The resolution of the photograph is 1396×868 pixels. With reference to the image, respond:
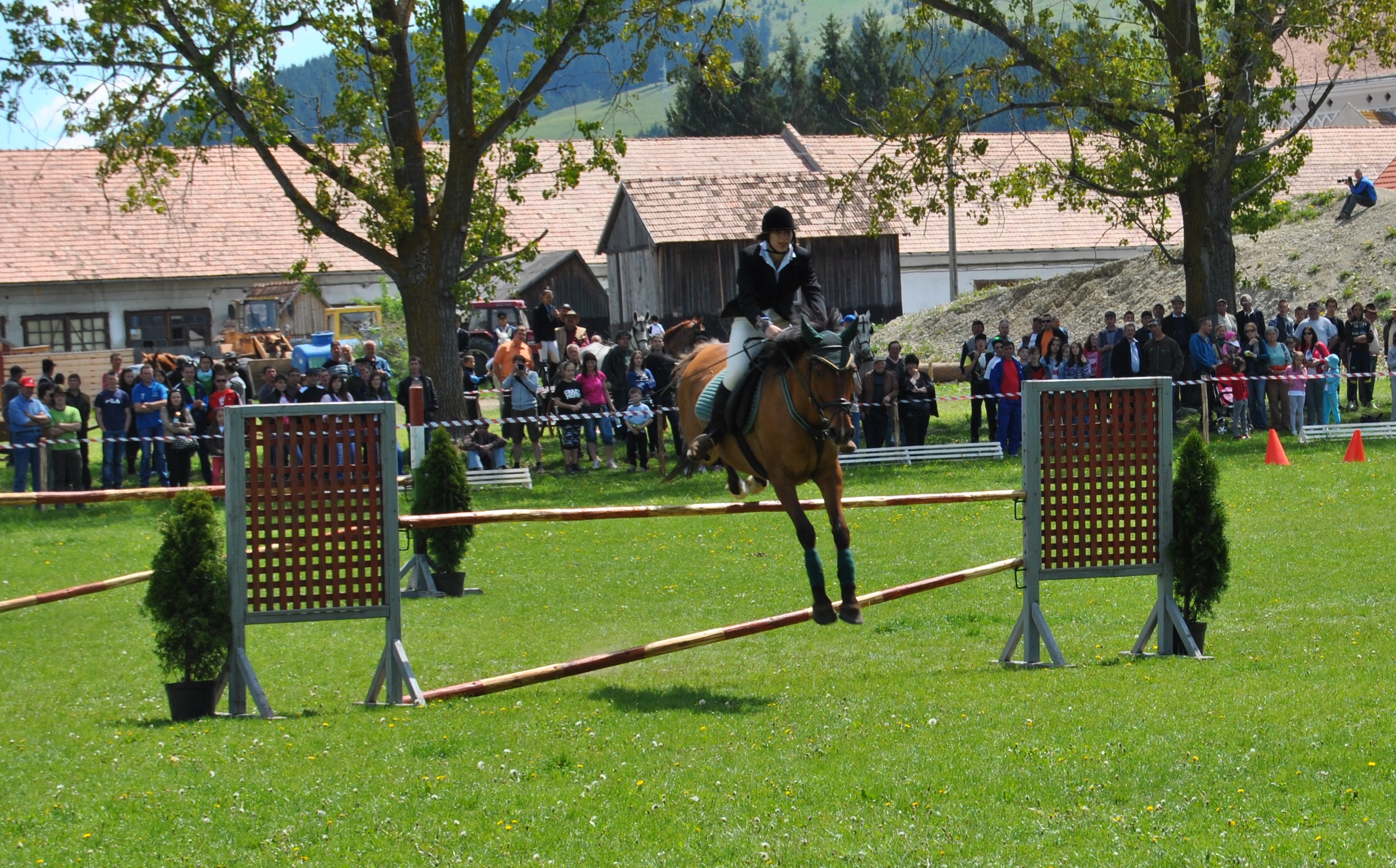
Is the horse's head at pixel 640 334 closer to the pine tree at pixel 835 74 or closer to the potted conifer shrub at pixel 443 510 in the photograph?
the potted conifer shrub at pixel 443 510

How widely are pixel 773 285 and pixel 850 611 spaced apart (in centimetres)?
246

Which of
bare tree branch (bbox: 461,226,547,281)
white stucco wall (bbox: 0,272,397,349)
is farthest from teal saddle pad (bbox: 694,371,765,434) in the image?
white stucco wall (bbox: 0,272,397,349)

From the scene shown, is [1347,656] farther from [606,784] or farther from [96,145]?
[96,145]

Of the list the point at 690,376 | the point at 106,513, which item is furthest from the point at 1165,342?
the point at 106,513

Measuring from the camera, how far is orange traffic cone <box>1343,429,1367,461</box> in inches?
856

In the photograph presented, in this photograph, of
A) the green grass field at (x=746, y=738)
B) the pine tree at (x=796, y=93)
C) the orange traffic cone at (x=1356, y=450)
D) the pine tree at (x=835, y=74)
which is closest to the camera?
the green grass field at (x=746, y=738)

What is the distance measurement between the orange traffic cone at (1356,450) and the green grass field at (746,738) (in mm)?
7384

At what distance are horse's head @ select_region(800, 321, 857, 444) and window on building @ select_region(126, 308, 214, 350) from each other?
44.9m

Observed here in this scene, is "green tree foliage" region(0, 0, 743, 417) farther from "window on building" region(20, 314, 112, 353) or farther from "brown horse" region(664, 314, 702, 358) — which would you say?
"window on building" region(20, 314, 112, 353)

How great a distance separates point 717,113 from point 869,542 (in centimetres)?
6591

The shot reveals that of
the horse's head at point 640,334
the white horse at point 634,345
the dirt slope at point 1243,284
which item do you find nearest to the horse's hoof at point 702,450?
the white horse at point 634,345

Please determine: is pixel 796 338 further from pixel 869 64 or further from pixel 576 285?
pixel 869 64

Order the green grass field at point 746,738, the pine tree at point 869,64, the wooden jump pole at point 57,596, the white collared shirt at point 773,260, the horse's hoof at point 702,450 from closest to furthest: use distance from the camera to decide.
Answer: the green grass field at point 746,738 < the wooden jump pole at point 57,596 < the white collared shirt at point 773,260 < the horse's hoof at point 702,450 < the pine tree at point 869,64

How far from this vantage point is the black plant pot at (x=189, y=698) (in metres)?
9.30
